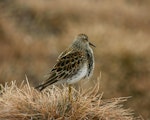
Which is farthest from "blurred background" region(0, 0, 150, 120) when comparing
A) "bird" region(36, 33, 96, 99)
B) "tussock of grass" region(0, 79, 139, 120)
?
"bird" region(36, 33, 96, 99)

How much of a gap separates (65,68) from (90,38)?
8900 millimetres

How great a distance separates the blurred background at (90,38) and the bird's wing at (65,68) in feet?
16.3

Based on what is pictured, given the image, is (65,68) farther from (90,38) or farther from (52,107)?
(90,38)

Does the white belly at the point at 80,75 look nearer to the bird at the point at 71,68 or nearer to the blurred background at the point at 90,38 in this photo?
the bird at the point at 71,68

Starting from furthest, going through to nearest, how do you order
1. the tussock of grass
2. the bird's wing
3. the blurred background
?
the blurred background < the tussock of grass < the bird's wing

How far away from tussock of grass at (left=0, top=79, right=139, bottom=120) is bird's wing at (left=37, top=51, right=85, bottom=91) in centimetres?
26

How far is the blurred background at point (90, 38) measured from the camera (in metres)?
12.5

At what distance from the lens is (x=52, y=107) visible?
6582 mm

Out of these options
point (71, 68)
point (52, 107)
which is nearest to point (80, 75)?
point (71, 68)

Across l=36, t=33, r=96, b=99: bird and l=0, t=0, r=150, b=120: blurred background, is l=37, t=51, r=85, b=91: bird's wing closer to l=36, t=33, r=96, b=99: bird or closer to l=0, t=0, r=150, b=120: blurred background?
l=36, t=33, r=96, b=99: bird

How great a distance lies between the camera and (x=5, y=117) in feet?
21.5

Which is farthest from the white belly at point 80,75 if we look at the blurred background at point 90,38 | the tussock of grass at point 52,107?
the blurred background at point 90,38

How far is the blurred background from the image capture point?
41.0 ft

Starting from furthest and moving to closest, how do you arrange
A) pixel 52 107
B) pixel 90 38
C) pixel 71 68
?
pixel 90 38 → pixel 52 107 → pixel 71 68
